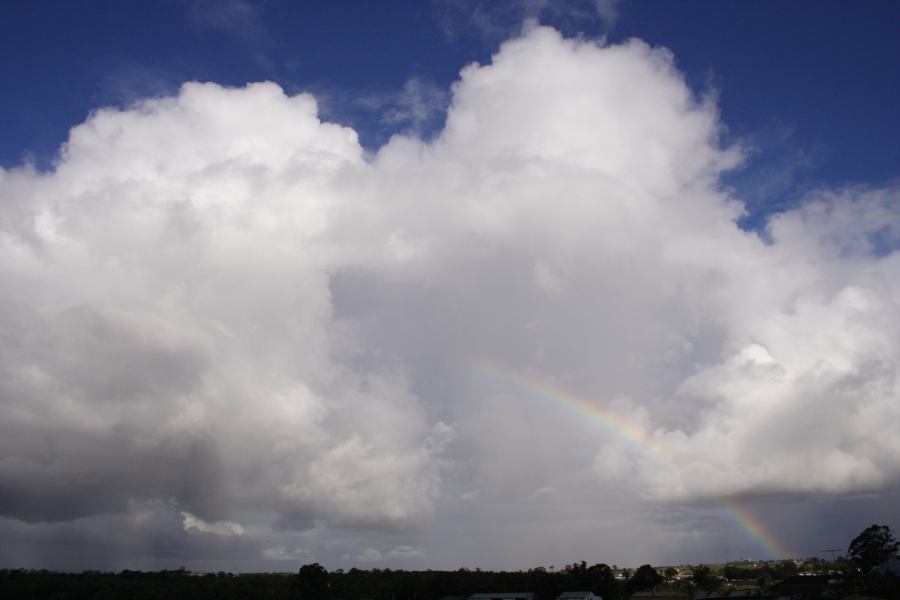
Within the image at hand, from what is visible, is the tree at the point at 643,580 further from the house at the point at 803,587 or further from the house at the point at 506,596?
the house at the point at 506,596

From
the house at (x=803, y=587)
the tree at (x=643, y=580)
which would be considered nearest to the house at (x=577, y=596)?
the tree at (x=643, y=580)

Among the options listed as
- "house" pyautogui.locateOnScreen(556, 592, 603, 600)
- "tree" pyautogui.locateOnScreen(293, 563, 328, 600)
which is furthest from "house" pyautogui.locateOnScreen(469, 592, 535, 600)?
"tree" pyautogui.locateOnScreen(293, 563, 328, 600)

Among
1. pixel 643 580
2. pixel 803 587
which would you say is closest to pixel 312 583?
pixel 643 580

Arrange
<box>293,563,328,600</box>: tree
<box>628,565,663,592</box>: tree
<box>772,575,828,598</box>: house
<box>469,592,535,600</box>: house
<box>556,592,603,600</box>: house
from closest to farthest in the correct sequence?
<box>772,575,828,598</box>: house < <box>556,592,603,600</box>: house < <box>469,592,535,600</box>: house < <box>293,563,328,600</box>: tree < <box>628,565,663,592</box>: tree

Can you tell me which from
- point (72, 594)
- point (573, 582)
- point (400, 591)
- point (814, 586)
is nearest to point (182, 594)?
point (72, 594)

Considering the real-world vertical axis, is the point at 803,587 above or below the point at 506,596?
below

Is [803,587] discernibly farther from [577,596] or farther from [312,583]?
[312,583]

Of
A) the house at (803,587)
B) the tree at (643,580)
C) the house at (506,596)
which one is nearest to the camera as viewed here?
the house at (803,587)

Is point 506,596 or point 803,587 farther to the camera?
point 803,587

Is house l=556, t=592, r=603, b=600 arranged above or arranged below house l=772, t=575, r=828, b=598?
above

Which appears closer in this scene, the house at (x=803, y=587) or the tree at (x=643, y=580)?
the house at (x=803, y=587)

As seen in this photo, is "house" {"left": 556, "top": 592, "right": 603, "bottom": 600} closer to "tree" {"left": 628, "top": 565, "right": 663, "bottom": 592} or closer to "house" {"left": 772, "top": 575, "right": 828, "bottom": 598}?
"tree" {"left": 628, "top": 565, "right": 663, "bottom": 592}

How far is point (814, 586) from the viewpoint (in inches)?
6142

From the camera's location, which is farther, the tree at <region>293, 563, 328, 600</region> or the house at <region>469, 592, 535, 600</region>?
the tree at <region>293, 563, 328, 600</region>
